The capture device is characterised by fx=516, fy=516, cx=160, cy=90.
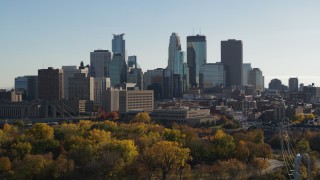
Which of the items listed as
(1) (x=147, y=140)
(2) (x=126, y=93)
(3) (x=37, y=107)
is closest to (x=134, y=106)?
(2) (x=126, y=93)

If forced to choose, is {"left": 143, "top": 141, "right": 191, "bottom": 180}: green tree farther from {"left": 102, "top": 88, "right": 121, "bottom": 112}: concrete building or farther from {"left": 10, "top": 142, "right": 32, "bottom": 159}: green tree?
{"left": 102, "top": 88, "right": 121, "bottom": 112}: concrete building

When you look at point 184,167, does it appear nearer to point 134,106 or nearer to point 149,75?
point 134,106

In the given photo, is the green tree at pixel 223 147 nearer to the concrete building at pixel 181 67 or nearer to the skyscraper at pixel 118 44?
the concrete building at pixel 181 67

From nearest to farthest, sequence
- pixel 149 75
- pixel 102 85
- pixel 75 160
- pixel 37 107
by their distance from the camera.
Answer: pixel 75 160, pixel 37 107, pixel 102 85, pixel 149 75

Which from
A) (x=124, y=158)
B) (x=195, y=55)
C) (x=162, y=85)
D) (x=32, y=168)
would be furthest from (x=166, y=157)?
(x=195, y=55)

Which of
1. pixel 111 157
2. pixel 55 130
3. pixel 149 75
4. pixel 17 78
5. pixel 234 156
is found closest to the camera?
pixel 111 157

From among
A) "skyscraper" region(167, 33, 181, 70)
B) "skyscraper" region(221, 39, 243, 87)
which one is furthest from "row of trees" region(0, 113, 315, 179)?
"skyscraper" region(221, 39, 243, 87)

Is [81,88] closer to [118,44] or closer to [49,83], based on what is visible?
[49,83]
